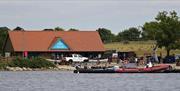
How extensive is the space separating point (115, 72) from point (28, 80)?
18.4 metres

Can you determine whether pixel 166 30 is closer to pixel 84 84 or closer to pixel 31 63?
pixel 31 63

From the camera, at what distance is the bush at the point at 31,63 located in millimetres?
108062

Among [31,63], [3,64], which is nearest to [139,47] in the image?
[31,63]

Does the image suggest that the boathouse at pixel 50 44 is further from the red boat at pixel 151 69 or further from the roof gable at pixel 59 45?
the red boat at pixel 151 69

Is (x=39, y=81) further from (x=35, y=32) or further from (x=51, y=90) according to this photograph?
(x=35, y=32)

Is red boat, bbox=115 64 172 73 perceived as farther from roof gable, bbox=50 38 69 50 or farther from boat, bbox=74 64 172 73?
roof gable, bbox=50 38 69 50

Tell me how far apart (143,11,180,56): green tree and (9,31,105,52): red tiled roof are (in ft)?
27.0

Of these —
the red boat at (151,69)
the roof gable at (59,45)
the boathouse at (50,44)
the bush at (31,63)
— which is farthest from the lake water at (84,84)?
the roof gable at (59,45)

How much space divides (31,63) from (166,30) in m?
24.4

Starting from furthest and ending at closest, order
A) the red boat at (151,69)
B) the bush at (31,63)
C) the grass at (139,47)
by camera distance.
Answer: the grass at (139,47) → the bush at (31,63) → the red boat at (151,69)

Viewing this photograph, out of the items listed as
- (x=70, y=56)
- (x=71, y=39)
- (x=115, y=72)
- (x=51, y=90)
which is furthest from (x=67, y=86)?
(x=71, y=39)

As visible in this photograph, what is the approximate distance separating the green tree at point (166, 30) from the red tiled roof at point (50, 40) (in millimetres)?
8238

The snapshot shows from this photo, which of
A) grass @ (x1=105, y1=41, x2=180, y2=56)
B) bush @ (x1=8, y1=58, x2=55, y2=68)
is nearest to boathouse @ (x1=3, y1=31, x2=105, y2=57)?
bush @ (x1=8, y1=58, x2=55, y2=68)

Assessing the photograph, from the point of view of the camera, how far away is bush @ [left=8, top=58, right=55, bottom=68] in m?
108
